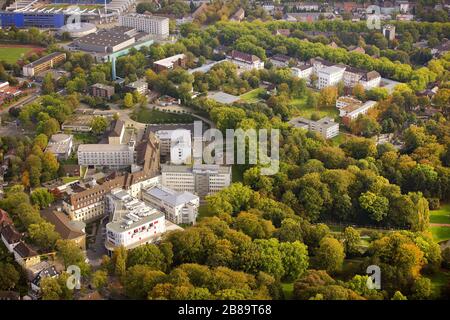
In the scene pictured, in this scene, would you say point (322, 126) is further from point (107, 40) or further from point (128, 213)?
point (107, 40)

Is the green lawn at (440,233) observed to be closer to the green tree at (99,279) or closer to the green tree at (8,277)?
the green tree at (99,279)

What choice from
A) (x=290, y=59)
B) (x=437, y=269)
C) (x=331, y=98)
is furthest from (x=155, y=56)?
(x=437, y=269)

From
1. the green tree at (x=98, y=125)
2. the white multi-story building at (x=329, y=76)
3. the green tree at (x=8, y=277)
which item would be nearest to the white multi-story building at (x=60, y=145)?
the green tree at (x=98, y=125)

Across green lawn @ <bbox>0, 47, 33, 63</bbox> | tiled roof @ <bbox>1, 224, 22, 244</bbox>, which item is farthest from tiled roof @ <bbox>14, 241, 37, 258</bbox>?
green lawn @ <bbox>0, 47, 33, 63</bbox>

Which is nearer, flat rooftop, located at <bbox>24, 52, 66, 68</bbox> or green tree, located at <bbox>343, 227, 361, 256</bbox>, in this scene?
green tree, located at <bbox>343, 227, 361, 256</bbox>

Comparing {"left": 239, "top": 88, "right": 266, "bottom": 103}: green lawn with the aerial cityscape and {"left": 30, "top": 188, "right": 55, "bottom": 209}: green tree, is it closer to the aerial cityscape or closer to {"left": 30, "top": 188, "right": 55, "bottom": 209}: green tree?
the aerial cityscape

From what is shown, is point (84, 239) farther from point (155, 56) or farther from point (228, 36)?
point (228, 36)
